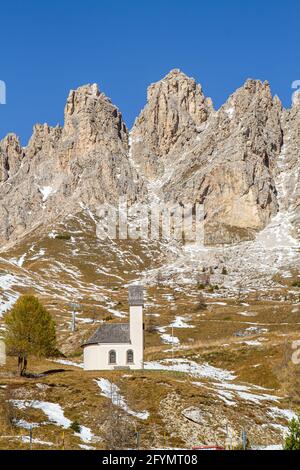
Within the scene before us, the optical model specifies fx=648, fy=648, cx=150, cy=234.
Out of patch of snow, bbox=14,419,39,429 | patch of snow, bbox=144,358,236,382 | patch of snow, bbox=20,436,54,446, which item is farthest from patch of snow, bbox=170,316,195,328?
patch of snow, bbox=20,436,54,446

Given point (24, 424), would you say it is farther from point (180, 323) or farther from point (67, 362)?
point (180, 323)

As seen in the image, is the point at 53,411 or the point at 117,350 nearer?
the point at 53,411

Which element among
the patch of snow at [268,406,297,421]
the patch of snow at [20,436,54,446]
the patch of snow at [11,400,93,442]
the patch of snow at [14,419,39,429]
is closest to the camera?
the patch of snow at [20,436,54,446]

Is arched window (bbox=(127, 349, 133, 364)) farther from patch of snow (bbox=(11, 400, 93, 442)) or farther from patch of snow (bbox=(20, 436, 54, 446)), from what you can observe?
patch of snow (bbox=(20, 436, 54, 446))

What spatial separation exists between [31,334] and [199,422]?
3045 centimetres

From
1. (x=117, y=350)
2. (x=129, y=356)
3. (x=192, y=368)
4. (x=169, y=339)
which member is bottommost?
(x=192, y=368)

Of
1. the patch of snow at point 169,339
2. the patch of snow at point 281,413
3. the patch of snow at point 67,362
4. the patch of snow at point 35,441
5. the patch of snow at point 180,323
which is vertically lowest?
the patch of snow at point 281,413

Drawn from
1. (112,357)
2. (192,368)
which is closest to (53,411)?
(112,357)

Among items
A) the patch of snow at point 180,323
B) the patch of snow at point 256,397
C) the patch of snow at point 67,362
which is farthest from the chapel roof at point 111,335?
the patch of snow at point 180,323

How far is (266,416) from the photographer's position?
241ft

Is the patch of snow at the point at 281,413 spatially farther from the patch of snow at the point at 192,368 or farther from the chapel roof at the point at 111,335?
the chapel roof at the point at 111,335

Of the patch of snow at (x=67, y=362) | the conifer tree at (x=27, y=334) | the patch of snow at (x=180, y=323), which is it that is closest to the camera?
the conifer tree at (x=27, y=334)

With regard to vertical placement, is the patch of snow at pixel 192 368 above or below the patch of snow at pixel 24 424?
above

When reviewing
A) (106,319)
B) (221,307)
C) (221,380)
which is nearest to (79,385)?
(221,380)
